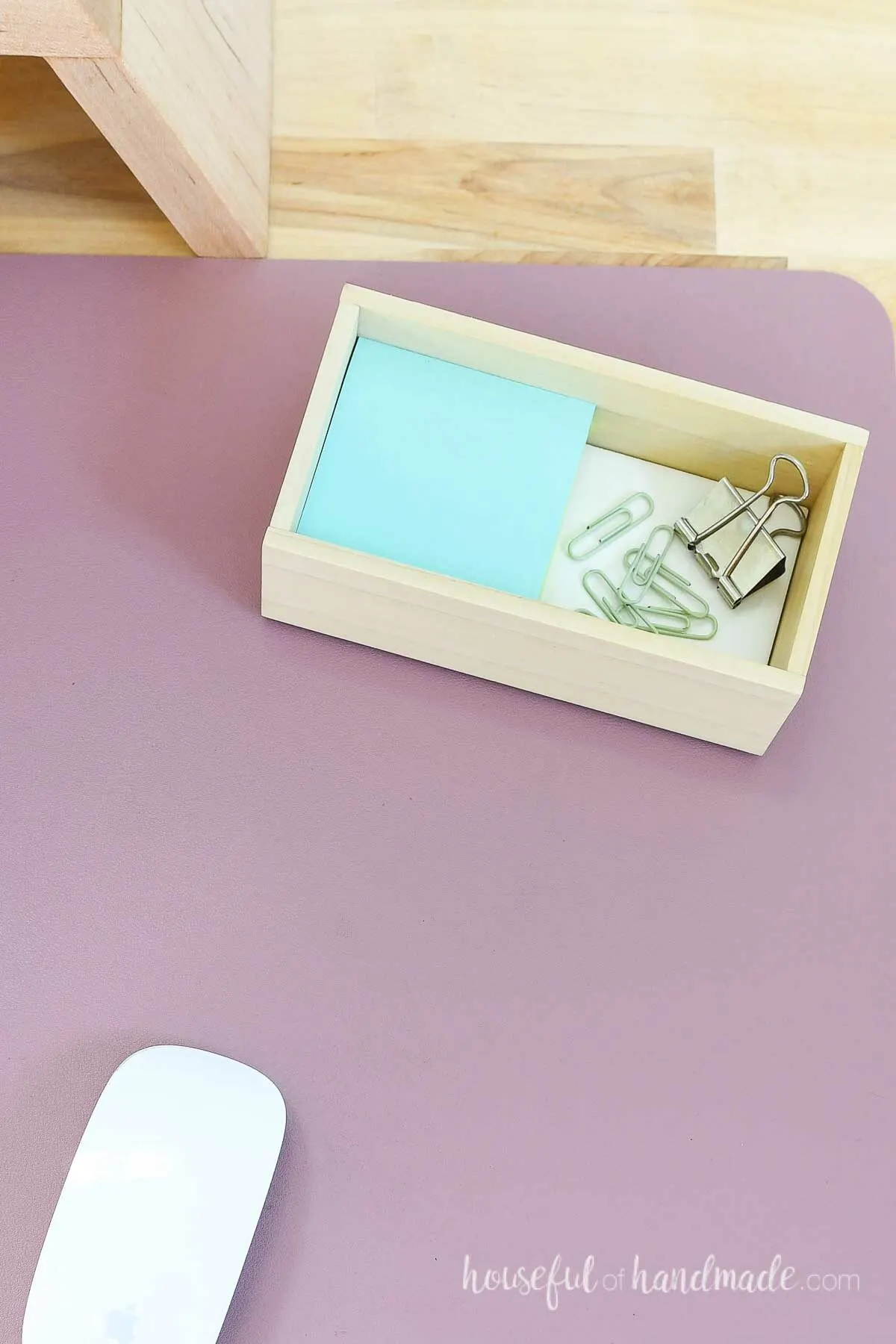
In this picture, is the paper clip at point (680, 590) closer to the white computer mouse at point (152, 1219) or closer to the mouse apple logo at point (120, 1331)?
the white computer mouse at point (152, 1219)

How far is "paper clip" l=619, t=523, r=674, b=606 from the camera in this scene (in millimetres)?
991

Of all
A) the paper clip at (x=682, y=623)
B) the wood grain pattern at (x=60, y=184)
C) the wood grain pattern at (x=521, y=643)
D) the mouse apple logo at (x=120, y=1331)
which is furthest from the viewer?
the wood grain pattern at (x=60, y=184)

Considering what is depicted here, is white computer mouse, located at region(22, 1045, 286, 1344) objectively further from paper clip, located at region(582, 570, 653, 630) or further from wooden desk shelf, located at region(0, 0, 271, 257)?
wooden desk shelf, located at region(0, 0, 271, 257)

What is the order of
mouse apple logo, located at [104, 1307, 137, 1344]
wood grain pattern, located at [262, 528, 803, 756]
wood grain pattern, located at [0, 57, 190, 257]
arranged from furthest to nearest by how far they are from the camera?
wood grain pattern, located at [0, 57, 190, 257]
wood grain pattern, located at [262, 528, 803, 756]
mouse apple logo, located at [104, 1307, 137, 1344]

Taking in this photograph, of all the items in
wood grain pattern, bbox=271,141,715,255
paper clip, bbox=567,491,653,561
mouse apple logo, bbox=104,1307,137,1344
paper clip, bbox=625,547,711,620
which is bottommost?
mouse apple logo, bbox=104,1307,137,1344

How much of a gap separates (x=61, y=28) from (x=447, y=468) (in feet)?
1.36

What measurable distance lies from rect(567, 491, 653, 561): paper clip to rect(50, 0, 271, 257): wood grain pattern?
16.8 inches

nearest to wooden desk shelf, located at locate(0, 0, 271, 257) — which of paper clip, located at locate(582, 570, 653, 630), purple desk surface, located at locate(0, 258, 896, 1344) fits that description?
purple desk surface, located at locate(0, 258, 896, 1344)

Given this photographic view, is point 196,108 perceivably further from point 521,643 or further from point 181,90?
point 521,643

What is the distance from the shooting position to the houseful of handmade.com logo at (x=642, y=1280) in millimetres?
896

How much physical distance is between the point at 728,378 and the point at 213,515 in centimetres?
49

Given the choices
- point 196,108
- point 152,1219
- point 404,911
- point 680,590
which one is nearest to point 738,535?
point 680,590

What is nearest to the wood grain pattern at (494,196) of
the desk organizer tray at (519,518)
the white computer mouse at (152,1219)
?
the desk organizer tray at (519,518)

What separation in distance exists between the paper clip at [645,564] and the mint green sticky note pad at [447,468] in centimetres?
9
